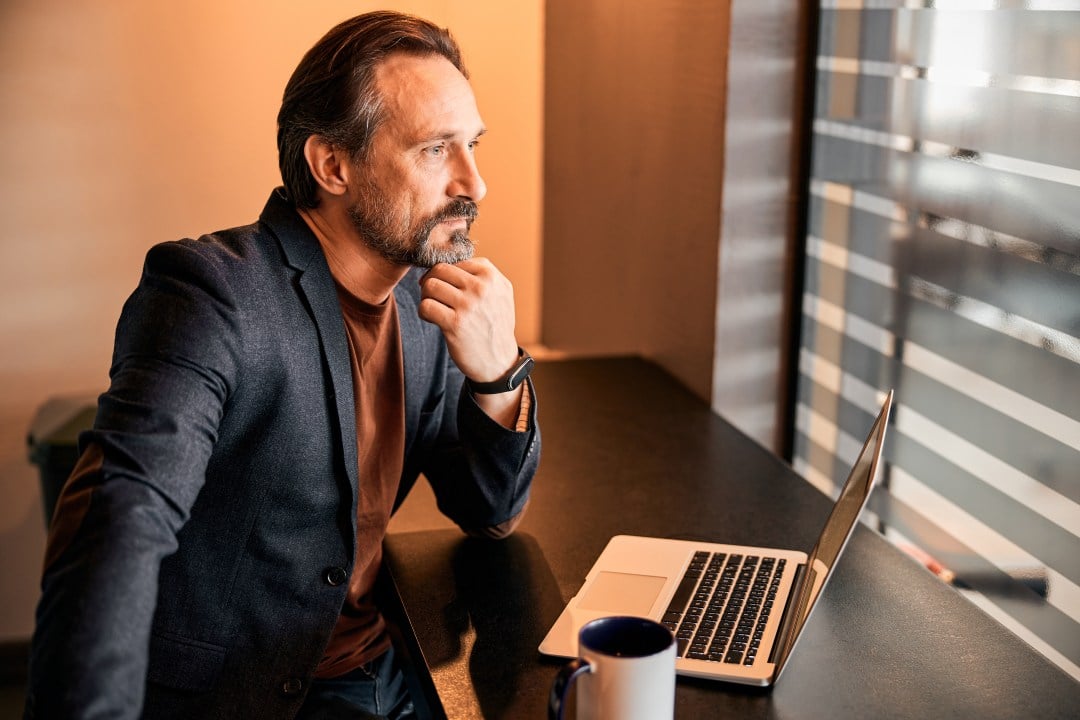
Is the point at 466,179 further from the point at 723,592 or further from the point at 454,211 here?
the point at 723,592

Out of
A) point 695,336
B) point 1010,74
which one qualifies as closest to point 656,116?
point 695,336

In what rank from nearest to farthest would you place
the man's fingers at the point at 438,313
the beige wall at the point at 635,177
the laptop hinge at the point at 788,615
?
the laptop hinge at the point at 788,615 → the man's fingers at the point at 438,313 → the beige wall at the point at 635,177

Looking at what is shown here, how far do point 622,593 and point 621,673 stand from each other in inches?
13.3

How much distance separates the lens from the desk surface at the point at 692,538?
1014mm

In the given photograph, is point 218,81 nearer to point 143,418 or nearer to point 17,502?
point 17,502

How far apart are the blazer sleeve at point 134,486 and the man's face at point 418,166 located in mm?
224

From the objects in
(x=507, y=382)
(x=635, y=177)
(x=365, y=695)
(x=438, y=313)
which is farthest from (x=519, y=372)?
(x=635, y=177)

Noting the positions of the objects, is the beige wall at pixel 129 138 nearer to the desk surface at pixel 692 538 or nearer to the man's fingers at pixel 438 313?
the desk surface at pixel 692 538

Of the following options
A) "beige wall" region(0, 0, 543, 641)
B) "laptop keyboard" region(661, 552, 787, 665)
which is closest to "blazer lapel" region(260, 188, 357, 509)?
"laptop keyboard" region(661, 552, 787, 665)

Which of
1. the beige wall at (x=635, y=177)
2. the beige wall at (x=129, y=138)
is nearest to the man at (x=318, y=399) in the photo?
the beige wall at (x=635, y=177)

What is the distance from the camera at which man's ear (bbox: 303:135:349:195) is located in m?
1.35

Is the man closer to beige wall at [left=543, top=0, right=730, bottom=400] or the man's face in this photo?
the man's face

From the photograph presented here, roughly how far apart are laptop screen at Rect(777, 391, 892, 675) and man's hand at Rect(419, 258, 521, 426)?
A: 0.44m

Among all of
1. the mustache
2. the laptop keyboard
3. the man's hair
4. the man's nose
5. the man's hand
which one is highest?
the man's hair
